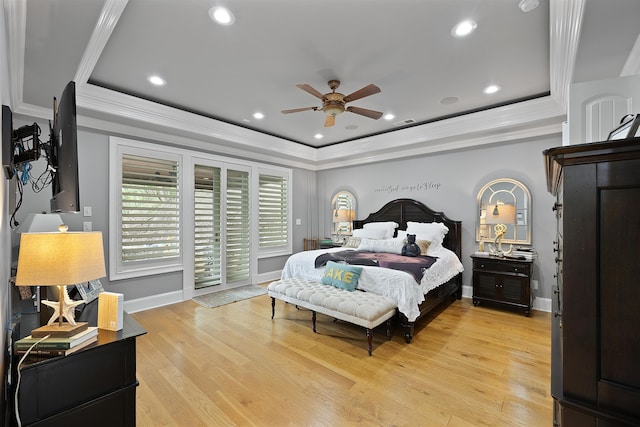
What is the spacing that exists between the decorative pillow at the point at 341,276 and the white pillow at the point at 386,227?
1691 mm

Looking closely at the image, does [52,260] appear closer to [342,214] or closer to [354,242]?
[354,242]

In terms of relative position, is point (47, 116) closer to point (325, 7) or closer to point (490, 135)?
point (325, 7)

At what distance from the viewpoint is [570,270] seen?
92cm

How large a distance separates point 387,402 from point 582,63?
3.29 meters

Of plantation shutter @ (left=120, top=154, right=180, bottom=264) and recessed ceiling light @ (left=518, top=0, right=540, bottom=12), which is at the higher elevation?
recessed ceiling light @ (left=518, top=0, right=540, bottom=12)

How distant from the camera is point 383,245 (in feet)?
14.5

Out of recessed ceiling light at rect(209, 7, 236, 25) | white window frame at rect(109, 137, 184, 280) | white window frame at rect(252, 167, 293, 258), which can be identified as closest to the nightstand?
white window frame at rect(252, 167, 293, 258)

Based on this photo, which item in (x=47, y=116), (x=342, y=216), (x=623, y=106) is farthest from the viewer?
(x=342, y=216)

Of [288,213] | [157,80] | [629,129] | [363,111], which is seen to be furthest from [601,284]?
[288,213]

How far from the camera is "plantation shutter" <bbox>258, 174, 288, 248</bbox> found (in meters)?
5.62

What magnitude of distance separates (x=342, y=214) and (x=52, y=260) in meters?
5.02

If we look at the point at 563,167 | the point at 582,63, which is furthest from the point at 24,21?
the point at 582,63

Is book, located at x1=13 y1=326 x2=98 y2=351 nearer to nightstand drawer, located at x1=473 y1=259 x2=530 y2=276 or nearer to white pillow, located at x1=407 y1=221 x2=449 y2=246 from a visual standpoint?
white pillow, located at x1=407 y1=221 x2=449 y2=246

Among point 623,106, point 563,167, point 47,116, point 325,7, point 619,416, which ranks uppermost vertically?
point 325,7
